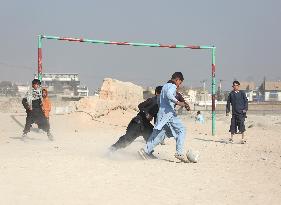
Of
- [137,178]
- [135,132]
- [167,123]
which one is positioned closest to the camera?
[137,178]

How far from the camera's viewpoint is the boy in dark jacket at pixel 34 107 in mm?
11609

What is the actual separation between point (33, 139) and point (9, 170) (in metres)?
5.88

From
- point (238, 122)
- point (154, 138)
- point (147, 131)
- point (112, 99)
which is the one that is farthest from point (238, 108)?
point (112, 99)

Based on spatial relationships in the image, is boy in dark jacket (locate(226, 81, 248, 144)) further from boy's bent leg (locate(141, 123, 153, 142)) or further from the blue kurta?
the blue kurta

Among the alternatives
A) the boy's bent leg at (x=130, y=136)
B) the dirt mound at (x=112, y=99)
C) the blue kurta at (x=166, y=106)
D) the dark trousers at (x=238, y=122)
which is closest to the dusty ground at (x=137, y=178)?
the boy's bent leg at (x=130, y=136)

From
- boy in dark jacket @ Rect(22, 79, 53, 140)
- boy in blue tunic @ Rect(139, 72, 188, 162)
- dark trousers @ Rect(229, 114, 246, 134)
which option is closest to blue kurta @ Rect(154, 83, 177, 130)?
boy in blue tunic @ Rect(139, 72, 188, 162)

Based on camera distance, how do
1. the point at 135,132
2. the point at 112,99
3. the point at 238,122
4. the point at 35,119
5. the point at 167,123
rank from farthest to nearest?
the point at 112,99
the point at 238,122
the point at 35,119
the point at 135,132
the point at 167,123

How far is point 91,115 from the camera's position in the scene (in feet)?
58.6

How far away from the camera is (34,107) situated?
11.8 metres

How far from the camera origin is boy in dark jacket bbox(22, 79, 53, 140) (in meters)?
11.6

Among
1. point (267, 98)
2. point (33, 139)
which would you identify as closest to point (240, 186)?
point (33, 139)

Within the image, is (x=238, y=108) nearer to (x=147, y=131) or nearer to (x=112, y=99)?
(x=147, y=131)

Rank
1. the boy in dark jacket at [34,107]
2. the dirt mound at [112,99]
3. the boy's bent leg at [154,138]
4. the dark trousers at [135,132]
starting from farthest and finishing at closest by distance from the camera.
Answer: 1. the dirt mound at [112,99]
2. the boy in dark jacket at [34,107]
3. the dark trousers at [135,132]
4. the boy's bent leg at [154,138]

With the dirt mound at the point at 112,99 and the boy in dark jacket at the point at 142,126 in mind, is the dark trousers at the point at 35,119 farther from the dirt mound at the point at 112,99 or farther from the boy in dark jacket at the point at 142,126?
the dirt mound at the point at 112,99
